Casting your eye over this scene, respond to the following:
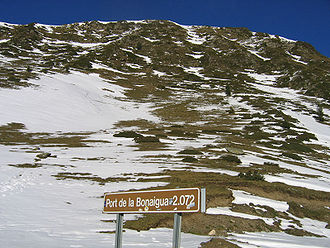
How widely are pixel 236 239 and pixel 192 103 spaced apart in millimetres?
55868

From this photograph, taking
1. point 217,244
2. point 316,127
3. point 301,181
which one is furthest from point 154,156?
point 316,127

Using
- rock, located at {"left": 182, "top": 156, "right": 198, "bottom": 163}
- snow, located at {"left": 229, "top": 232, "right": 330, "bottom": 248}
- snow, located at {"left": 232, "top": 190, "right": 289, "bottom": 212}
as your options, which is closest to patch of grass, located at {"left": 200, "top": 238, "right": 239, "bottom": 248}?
snow, located at {"left": 229, "top": 232, "right": 330, "bottom": 248}

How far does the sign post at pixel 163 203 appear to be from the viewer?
164 inches

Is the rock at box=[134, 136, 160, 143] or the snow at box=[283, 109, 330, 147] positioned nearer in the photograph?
the rock at box=[134, 136, 160, 143]

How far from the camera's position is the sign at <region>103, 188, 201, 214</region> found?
13.8 ft

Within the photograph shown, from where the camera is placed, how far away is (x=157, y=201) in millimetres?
4645

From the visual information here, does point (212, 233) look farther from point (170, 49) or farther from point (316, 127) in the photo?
point (170, 49)

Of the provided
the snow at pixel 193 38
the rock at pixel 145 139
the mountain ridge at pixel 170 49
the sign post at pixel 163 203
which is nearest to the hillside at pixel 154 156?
the rock at pixel 145 139

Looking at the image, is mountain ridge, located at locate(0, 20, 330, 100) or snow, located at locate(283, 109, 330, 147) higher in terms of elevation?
mountain ridge, located at locate(0, 20, 330, 100)

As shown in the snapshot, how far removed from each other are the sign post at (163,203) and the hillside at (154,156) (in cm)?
288

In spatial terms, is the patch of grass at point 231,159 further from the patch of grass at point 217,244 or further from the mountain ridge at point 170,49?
the mountain ridge at point 170,49

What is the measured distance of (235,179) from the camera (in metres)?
16.3

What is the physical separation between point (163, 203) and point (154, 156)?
18183 mm

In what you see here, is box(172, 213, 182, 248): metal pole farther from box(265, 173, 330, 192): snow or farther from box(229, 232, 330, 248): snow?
box(265, 173, 330, 192): snow
